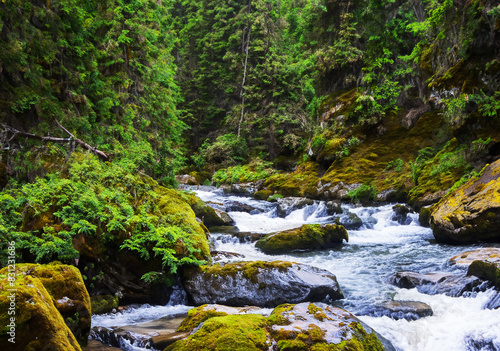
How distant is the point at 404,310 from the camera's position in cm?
466

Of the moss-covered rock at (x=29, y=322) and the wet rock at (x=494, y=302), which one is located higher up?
the moss-covered rock at (x=29, y=322)

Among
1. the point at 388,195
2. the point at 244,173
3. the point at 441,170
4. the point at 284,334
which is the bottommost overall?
the point at 284,334

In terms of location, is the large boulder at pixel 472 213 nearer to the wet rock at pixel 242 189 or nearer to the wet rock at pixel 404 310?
the wet rock at pixel 404 310

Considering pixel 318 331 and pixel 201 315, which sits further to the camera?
pixel 201 315

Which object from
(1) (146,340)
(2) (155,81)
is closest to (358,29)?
(2) (155,81)

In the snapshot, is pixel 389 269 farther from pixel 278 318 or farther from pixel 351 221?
pixel 278 318

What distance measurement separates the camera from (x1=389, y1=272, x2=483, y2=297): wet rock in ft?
16.7

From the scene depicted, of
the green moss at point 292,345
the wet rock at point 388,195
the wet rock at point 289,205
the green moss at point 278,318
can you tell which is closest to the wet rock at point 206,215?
the wet rock at point 289,205

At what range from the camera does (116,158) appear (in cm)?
781

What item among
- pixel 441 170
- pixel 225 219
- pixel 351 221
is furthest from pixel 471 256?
pixel 225 219

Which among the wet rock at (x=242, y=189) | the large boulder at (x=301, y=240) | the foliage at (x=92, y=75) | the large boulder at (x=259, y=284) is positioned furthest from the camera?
the wet rock at (x=242, y=189)

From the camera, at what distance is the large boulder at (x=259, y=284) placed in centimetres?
525

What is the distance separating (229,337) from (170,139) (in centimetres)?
965

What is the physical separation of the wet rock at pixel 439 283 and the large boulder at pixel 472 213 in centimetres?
275
